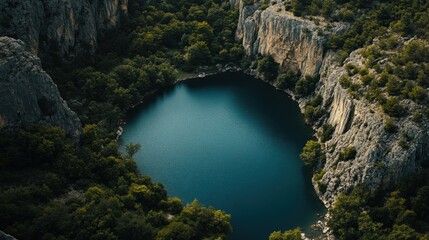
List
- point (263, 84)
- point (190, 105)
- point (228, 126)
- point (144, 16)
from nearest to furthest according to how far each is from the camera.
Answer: point (228, 126) < point (190, 105) < point (263, 84) < point (144, 16)

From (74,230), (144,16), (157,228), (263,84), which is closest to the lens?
(74,230)

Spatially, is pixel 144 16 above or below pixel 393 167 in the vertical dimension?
above

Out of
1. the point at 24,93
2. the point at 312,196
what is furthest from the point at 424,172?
the point at 24,93

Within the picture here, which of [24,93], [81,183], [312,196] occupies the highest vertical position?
[24,93]

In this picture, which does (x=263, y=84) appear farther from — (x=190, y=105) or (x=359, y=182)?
(x=359, y=182)

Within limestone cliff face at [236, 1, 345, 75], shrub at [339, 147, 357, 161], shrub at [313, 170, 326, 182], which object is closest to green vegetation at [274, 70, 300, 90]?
limestone cliff face at [236, 1, 345, 75]

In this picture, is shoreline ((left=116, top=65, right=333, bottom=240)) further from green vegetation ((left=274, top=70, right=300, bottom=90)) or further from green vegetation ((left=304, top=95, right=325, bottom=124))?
green vegetation ((left=304, top=95, right=325, bottom=124))

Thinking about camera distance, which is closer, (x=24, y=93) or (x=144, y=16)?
(x=24, y=93)

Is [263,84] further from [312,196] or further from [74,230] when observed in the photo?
[74,230]

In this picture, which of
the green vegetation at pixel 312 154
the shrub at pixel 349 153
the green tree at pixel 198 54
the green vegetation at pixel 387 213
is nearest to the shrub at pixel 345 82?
the green vegetation at pixel 312 154
